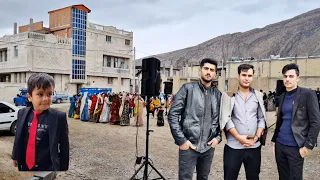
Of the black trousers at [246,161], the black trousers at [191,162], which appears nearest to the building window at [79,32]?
the black trousers at [191,162]

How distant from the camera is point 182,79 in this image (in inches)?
1721

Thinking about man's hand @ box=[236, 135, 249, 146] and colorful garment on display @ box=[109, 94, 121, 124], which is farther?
colorful garment on display @ box=[109, 94, 121, 124]

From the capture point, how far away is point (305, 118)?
3350 mm

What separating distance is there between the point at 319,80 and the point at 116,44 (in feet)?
86.9

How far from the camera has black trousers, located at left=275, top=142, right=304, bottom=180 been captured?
10.9ft

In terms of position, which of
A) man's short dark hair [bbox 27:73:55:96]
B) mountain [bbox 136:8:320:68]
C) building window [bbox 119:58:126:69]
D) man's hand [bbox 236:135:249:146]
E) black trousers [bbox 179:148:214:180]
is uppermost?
mountain [bbox 136:8:320:68]

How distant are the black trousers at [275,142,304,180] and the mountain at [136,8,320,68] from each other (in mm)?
87079

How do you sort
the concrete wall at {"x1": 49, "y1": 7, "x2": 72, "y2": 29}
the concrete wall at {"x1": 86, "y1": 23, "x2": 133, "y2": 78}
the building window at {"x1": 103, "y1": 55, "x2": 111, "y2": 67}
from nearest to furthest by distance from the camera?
the concrete wall at {"x1": 49, "y1": 7, "x2": 72, "y2": 29}, the concrete wall at {"x1": 86, "y1": 23, "x2": 133, "y2": 78}, the building window at {"x1": 103, "y1": 55, "x2": 111, "y2": 67}

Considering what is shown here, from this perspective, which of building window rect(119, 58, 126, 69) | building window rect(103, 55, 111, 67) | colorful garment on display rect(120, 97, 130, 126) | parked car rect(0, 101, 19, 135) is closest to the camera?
parked car rect(0, 101, 19, 135)

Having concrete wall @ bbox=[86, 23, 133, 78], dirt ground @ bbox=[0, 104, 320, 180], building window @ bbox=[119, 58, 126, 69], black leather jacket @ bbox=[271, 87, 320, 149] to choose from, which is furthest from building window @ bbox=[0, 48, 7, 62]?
black leather jacket @ bbox=[271, 87, 320, 149]

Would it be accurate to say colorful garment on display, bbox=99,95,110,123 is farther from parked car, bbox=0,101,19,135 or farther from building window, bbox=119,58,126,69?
building window, bbox=119,58,126,69

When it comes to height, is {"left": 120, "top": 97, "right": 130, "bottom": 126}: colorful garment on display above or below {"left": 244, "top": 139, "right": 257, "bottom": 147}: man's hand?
below

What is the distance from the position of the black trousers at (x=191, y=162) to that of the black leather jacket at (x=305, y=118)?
988 mm

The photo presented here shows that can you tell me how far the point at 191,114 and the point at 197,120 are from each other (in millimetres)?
95
